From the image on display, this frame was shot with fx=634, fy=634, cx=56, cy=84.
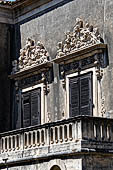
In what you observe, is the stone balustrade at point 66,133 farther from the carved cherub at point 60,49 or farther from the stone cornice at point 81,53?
the carved cherub at point 60,49

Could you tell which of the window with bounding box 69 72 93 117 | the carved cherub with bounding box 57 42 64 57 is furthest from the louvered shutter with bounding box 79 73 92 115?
the carved cherub with bounding box 57 42 64 57

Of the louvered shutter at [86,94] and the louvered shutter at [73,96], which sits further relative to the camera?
the louvered shutter at [73,96]

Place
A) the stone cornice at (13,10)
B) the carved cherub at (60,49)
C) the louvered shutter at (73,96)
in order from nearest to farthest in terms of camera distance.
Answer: the louvered shutter at (73,96)
the carved cherub at (60,49)
the stone cornice at (13,10)

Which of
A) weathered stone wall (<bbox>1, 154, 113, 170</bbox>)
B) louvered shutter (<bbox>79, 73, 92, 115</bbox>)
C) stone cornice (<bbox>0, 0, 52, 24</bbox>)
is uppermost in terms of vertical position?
stone cornice (<bbox>0, 0, 52, 24</bbox>)

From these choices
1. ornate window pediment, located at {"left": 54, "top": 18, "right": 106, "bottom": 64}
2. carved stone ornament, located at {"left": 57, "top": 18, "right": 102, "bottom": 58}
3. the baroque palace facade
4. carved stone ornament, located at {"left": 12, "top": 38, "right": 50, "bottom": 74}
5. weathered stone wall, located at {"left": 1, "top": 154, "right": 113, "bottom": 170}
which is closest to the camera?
weathered stone wall, located at {"left": 1, "top": 154, "right": 113, "bottom": 170}

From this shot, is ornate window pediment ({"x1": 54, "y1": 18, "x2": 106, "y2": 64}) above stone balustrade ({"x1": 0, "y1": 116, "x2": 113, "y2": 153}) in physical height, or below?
above

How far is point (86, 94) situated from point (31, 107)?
3.05m

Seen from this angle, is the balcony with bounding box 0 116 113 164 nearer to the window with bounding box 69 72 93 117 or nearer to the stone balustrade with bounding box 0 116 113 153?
the stone balustrade with bounding box 0 116 113 153

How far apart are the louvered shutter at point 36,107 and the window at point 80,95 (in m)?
1.71

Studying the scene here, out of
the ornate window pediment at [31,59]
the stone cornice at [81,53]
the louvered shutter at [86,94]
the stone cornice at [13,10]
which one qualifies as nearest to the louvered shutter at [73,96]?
the louvered shutter at [86,94]

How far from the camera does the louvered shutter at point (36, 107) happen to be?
→ 21047 millimetres

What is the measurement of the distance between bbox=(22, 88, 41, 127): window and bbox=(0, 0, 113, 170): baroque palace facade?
0.03 meters

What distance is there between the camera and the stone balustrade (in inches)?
634

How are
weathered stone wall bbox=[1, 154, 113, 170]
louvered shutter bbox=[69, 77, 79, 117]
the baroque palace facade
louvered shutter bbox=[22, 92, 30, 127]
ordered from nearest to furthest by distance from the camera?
weathered stone wall bbox=[1, 154, 113, 170]
the baroque palace facade
louvered shutter bbox=[69, 77, 79, 117]
louvered shutter bbox=[22, 92, 30, 127]
